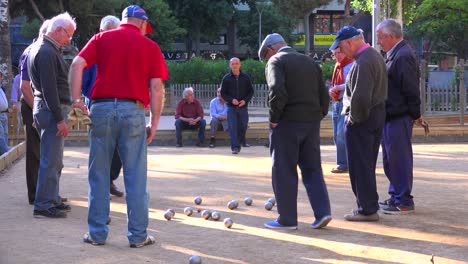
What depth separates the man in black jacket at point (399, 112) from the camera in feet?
26.8

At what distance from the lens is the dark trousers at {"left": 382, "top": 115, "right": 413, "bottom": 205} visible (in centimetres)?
824

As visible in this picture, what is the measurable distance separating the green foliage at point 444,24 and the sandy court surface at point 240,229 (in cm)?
2756

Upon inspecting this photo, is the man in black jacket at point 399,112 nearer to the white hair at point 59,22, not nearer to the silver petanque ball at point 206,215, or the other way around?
the silver petanque ball at point 206,215

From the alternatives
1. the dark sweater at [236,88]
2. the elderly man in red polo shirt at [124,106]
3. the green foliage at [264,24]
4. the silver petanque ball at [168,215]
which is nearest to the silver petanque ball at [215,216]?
the silver petanque ball at [168,215]

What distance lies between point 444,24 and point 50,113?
1423 inches

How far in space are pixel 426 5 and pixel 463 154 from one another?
2479cm

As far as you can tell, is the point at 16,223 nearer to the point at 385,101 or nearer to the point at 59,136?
the point at 59,136

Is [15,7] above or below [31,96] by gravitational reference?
above

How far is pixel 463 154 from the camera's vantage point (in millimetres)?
14320

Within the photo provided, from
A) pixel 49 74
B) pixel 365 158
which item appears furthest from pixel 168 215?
pixel 365 158

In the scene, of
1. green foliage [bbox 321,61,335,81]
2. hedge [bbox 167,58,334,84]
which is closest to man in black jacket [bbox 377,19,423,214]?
green foliage [bbox 321,61,335,81]

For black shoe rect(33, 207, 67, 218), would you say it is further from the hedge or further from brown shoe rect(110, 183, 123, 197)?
the hedge

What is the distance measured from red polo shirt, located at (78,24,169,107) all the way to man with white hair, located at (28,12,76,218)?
1503mm

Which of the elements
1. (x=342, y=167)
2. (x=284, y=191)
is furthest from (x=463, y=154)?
(x=284, y=191)
